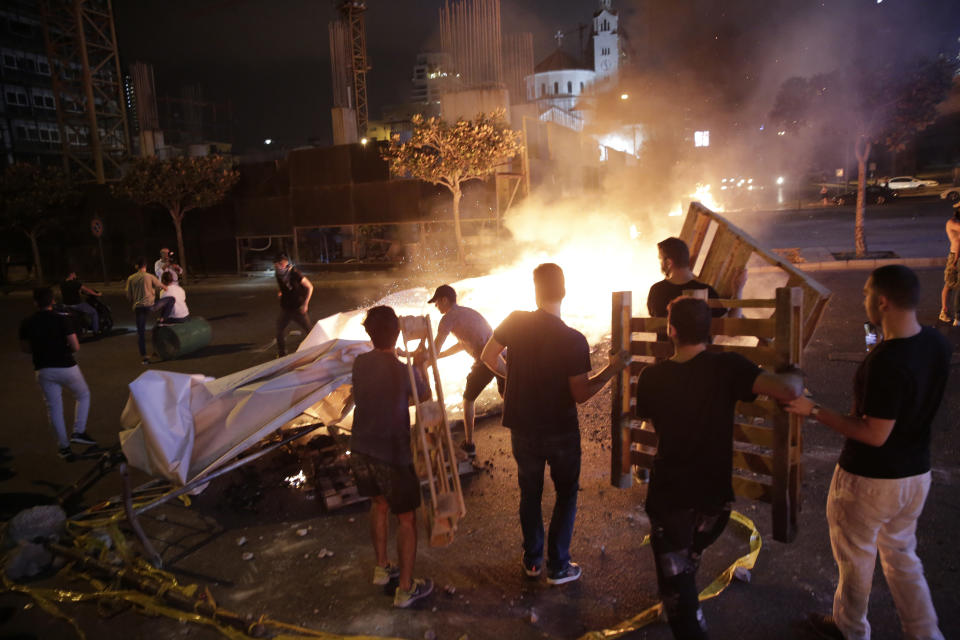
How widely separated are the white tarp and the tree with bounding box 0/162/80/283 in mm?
25186

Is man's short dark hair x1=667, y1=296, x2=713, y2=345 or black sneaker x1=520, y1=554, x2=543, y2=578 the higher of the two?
man's short dark hair x1=667, y1=296, x2=713, y2=345

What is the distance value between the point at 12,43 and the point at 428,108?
103 ft

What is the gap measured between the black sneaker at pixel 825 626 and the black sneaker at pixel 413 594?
2.06 meters

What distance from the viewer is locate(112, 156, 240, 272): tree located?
21.8 meters

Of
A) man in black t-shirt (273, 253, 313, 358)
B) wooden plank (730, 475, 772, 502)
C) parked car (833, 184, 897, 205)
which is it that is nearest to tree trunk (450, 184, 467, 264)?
man in black t-shirt (273, 253, 313, 358)

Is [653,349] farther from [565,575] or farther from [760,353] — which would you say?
[565,575]

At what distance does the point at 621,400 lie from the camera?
3.51m

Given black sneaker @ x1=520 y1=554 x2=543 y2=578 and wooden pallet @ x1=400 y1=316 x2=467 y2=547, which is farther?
black sneaker @ x1=520 y1=554 x2=543 y2=578

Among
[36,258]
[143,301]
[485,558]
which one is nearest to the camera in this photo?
[485,558]

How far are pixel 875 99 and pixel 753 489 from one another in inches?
580

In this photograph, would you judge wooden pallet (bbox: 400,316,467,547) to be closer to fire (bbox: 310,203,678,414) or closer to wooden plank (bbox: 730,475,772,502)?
wooden plank (bbox: 730,475,772,502)

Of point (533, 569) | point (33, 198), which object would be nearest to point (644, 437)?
point (533, 569)

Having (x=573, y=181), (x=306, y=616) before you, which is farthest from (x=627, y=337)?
(x=573, y=181)

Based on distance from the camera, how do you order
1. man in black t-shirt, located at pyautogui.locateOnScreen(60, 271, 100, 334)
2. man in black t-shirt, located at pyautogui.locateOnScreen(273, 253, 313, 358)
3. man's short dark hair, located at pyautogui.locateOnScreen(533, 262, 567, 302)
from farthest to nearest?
1. man in black t-shirt, located at pyautogui.locateOnScreen(60, 271, 100, 334)
2. man in black t-shirt, located at pyautogui.locateOnScreen(273, 253, 313, 358)
3. man's short dark hair, located at pyautogui.locateOnScreen(533, 262, 567, 302)
